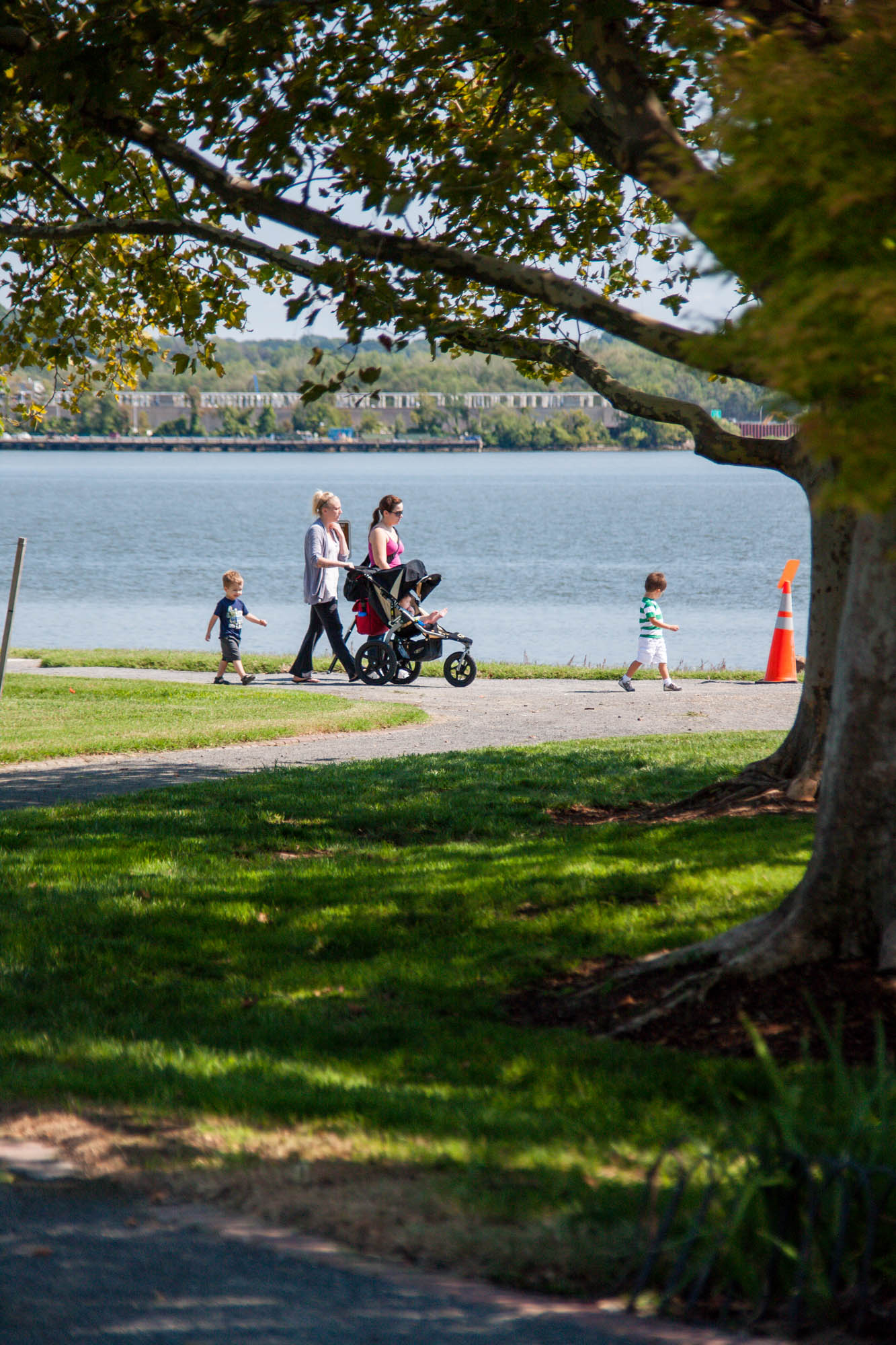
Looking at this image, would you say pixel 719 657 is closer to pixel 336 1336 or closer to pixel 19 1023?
pixel 19 1023

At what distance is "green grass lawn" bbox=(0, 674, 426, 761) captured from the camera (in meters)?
11.6

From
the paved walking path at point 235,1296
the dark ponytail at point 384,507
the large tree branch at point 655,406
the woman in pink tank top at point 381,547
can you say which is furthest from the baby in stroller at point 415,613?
the paved walking path at point 235,1296

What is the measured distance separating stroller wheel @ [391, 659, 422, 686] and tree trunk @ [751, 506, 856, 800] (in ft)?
26.7

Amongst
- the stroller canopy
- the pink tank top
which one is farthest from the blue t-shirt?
the pink tank top

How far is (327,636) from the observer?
52.0ft

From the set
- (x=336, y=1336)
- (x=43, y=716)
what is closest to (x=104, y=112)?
(x=336, y=1336)

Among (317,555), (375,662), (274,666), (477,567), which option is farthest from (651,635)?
(477,567)

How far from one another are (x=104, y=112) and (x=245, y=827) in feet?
13.7

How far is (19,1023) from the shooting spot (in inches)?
199

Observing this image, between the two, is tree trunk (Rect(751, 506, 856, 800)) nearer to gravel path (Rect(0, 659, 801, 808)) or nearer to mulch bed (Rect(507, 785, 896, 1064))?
mulch bed (Rect(507, 785, 896, 1064))

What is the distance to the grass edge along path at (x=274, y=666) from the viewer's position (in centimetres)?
1772

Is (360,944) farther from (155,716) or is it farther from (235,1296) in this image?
(155,716)

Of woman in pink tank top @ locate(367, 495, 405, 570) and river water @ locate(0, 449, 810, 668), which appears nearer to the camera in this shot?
woman in pink tank top @ locate(367, 495, 405, 570)

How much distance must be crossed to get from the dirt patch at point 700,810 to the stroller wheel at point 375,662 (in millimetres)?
7097
